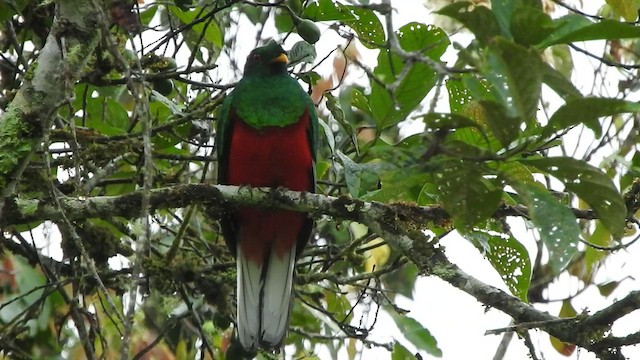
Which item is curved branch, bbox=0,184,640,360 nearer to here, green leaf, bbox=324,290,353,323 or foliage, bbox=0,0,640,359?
foliage, bbox=0,0,640,359

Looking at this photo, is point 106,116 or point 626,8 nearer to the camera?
point 626,8

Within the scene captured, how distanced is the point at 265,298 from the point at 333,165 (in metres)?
0.71

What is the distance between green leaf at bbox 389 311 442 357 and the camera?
379cm

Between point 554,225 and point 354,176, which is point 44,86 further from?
point 554,225

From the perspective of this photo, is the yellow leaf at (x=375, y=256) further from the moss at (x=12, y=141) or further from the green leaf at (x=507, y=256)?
the moss at (x=12, y=141)

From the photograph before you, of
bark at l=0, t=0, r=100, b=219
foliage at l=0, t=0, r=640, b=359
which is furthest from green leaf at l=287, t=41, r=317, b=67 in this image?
bark at l=0, t=0, r=100, b=219

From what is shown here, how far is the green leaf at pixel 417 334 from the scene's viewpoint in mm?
3793

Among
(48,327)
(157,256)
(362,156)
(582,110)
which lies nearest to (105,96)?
(157,256)

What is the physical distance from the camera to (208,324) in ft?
13.3

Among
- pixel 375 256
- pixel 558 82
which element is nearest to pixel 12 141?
pixel 558 82

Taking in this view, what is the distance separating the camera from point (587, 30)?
1.97 m

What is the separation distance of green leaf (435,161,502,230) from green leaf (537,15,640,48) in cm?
34

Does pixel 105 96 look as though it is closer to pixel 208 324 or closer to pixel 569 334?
pixel 208 324

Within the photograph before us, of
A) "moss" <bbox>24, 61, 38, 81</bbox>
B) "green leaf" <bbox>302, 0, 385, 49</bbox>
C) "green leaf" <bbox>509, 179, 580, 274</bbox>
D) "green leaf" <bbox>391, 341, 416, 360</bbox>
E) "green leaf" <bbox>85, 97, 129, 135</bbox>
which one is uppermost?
"green leaf" <bbox>302, 0, 385, 49</bbox>
